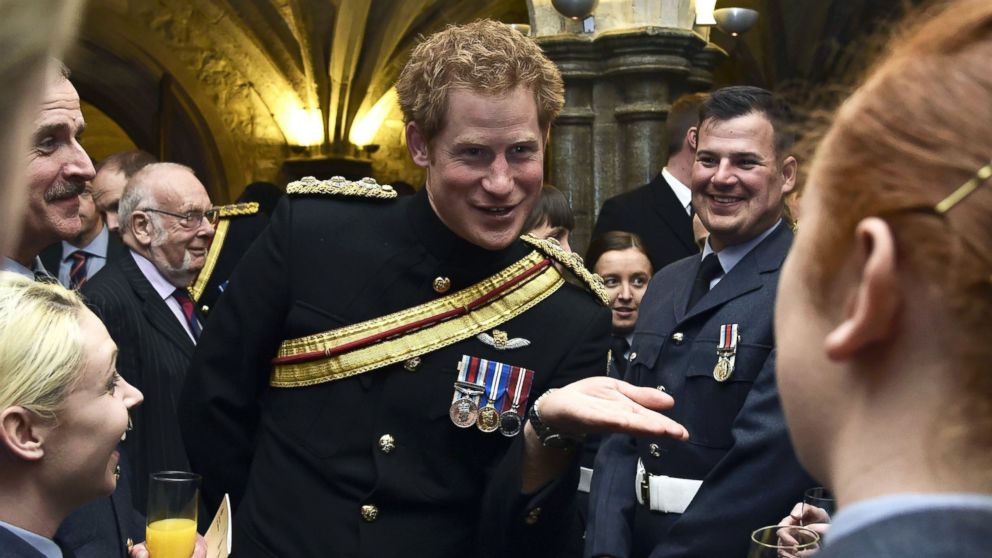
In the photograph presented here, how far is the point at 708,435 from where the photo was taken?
9.42ft

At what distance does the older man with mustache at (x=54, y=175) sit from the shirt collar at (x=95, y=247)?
2.95m

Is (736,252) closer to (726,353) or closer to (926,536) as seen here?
(726,353)

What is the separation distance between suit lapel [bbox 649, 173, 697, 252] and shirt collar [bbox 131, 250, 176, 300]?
6.78 ft

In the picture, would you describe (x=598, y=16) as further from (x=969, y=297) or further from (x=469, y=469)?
(x=969, y=297)

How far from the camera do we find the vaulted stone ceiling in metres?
12.7

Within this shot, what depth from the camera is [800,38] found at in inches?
554

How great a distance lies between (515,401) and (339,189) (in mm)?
569

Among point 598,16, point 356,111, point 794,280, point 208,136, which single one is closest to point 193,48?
point 208,136

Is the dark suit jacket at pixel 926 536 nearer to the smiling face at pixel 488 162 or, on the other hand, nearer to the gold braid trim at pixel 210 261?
the smiling face at pixel 488 162

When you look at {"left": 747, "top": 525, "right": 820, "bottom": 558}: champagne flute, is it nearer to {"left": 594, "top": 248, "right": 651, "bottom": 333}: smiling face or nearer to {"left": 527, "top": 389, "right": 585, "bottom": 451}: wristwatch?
{"left": 527, "top": 389, "right": 585, "bottom": 451}: wristwatch

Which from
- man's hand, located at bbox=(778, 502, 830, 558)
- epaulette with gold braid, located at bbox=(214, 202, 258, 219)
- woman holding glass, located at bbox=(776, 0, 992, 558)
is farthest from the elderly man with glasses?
woman holding glass, located at bbox=(776, 0, 992, 558)

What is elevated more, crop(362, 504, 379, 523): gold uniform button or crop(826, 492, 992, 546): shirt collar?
crop(826, 492, 992, 546): shirt collar

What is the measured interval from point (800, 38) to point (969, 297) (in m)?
13.9

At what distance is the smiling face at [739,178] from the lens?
3.06 m
